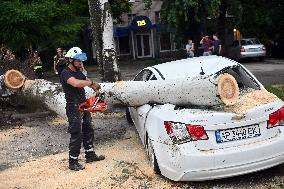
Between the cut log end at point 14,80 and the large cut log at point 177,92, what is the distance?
137 cm

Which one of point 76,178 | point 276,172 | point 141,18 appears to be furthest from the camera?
point 141,18

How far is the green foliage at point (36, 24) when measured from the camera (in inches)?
774

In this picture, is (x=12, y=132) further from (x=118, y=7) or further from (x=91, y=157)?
(x=118, y=7)

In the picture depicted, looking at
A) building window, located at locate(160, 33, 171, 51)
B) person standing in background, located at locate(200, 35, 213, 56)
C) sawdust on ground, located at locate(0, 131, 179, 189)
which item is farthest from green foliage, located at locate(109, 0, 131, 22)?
sawdust on ground, located at locate(0, 131, 179, 189)

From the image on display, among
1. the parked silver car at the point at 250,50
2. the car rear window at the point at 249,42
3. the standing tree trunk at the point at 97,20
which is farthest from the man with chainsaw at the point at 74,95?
the car rear window at the point at 249,42

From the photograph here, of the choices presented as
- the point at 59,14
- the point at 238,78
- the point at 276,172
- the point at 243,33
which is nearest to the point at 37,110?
the point at 238,78

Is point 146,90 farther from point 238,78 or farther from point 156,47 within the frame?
→ point 156,47

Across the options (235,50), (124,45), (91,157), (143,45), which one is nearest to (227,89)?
(91,157)

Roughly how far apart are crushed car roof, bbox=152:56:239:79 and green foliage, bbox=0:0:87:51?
45.5ft

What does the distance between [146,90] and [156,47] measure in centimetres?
3123

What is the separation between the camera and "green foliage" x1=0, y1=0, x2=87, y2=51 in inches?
774

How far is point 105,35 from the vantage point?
39.1 feet

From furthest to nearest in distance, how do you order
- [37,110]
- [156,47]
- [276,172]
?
[156,47]
[37,110]
[276,172]

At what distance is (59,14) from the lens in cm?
2408
